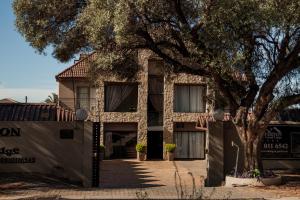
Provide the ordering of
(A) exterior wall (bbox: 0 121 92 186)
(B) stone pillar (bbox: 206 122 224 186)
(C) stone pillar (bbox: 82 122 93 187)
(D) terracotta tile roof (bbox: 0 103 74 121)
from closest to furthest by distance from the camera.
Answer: (C) stone pillar (bbox: 82 122 93 187), (A) exterior wall (bbox: 0 121 92 186), (B) stone pillar (bbox: 206 122 224 186), (D) terracotta tile roof (bbox: 0 103 74 121)

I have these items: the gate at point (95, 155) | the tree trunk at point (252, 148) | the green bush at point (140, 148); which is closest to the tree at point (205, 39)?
the tree trunk at point (252, 148)

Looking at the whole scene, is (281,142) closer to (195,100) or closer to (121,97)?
(195,100)

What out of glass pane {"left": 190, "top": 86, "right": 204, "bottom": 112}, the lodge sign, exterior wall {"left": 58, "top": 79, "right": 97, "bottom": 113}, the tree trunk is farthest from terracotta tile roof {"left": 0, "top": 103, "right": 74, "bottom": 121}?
glass pane {"left": 190, "top": 86, "right": 204, "bottom": 112}

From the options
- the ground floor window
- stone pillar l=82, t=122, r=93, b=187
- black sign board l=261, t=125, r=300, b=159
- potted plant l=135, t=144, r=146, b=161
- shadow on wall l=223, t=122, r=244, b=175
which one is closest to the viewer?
stone pillar l=82, t=122, r=93, b=187

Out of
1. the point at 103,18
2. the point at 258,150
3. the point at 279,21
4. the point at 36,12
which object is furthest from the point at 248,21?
the point at 36,12

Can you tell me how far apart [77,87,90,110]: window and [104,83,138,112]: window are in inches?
52.7

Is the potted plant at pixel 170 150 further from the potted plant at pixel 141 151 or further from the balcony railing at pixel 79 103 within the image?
the balcony railing at pixel 79 103

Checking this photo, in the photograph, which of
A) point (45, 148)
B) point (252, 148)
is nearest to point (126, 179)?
point (45, 148)

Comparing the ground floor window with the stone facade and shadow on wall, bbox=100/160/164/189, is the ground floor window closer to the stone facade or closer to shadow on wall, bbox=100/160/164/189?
the stone facade

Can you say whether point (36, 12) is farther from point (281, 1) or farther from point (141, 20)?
point (281, 1)

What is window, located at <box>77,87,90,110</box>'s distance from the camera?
1544 inches

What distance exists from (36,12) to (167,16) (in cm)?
448

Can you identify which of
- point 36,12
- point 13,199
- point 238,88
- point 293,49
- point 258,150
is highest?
point 36,12

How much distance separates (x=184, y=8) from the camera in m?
17.5
